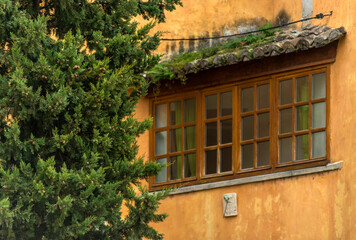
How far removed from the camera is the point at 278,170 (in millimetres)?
15359

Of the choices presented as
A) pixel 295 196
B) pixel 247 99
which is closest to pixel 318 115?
pixel 295 196

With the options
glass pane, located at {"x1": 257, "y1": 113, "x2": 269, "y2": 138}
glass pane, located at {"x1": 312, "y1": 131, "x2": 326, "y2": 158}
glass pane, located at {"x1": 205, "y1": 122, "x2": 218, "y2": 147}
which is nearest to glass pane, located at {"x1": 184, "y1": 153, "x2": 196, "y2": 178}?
glass pane, located at {"x1": 205, "y1": 122, "x2": 218, "y2": 147}

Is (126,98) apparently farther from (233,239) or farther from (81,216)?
(233,239)

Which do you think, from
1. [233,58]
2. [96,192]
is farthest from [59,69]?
[233,58]

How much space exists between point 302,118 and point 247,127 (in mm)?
1017

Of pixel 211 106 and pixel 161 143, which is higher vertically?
pixel 211 106

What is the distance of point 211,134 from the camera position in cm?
1636

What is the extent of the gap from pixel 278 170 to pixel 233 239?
4.10 ft

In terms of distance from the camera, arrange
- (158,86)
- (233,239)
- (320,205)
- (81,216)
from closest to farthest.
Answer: (81,216) < (320,205) < (233,239) < (158,86)

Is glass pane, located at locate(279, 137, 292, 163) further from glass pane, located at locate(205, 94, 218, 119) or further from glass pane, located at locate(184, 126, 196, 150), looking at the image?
glass pane, located at locate(184, 126, 196, 150)

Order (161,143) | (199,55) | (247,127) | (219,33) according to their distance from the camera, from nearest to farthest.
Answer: (247,127) → (199,55) → (161,143) → (219,33)

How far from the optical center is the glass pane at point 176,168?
16.6m

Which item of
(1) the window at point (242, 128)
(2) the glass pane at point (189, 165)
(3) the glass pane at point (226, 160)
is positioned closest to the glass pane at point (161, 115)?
(1) the window at point (242, 128)

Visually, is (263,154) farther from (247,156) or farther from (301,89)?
(301,89)
